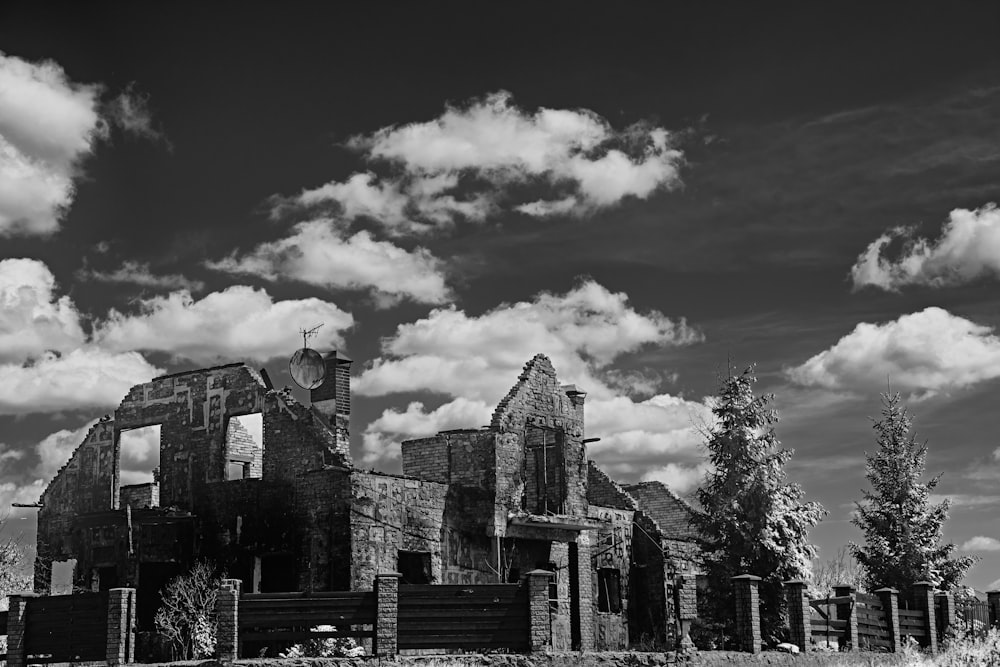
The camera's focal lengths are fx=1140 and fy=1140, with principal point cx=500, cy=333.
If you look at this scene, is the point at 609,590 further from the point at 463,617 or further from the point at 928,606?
the point at 463,617

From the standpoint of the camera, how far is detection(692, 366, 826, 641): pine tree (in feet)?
108

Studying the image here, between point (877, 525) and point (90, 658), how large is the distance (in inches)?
1048

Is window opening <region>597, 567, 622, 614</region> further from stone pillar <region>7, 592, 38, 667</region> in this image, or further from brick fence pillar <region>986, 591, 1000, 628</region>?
stone pillar <region>7, 592, 38, 667</region>

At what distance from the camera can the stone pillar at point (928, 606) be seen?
31984 mm

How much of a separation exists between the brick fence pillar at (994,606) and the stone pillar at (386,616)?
22.1 metres

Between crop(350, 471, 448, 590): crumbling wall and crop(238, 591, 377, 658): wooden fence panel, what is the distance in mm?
6091

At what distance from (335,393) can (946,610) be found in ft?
61.3

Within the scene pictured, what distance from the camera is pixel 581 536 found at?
34500 mm

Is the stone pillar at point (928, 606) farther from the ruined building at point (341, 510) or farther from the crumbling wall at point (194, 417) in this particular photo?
the crumbling wall at point (194, 417)

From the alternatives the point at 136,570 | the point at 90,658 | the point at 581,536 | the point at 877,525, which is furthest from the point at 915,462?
the point at 90,658

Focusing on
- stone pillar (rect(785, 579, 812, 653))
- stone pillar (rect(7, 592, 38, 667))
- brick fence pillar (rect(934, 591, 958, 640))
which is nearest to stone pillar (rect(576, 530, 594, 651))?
stone pillar (rect(785, 579, 812, 653))

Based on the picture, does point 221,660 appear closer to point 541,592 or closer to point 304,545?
point 541,592

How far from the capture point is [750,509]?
110ft

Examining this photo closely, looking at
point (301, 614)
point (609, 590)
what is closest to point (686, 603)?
point (609, 590)
